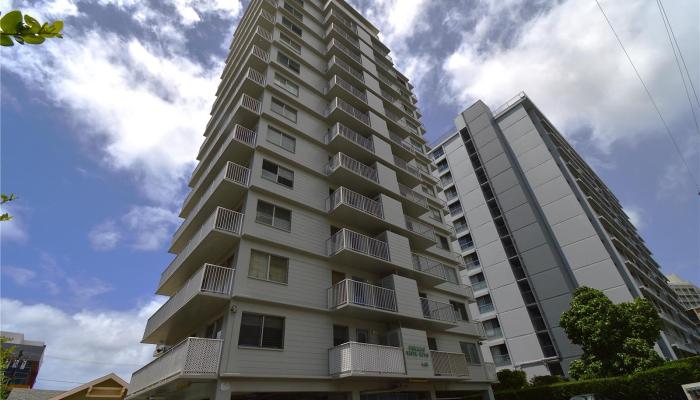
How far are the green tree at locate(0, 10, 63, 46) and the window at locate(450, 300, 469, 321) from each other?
25.8m

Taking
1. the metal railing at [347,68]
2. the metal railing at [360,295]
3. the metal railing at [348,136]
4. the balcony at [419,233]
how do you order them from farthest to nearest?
the metal railing at [347,68], the balcony at [419,233], the metal railing at [348,136], the metal railing at [360,295]

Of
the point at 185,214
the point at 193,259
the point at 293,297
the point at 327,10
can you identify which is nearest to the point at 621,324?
the point at 293,297

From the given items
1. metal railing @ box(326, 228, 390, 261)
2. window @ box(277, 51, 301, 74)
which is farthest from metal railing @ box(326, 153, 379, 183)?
window @ box(277, 51, 301, 74)

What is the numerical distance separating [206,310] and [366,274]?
8.83m

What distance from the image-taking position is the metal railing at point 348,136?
22667 millimetres

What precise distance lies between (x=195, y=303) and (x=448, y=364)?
13534 mm

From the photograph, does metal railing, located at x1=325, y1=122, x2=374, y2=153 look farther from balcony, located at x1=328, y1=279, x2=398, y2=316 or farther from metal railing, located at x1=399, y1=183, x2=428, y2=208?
balcony, located at x1=328, y1=279, x2=398, y2=316

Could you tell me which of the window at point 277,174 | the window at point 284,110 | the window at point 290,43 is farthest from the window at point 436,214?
the window at point 290,43

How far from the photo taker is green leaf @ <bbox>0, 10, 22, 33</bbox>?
5.97ft

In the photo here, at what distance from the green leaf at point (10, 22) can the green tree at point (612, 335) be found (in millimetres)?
27717

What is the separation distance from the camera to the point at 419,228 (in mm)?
24969

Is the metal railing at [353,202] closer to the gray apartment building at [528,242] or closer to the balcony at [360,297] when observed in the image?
the balcony at [360,297]

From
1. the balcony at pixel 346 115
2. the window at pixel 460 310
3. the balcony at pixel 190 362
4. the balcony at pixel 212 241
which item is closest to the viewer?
the balcony at pixel 190 362

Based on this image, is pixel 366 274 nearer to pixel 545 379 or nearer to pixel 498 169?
pixel 545 379
